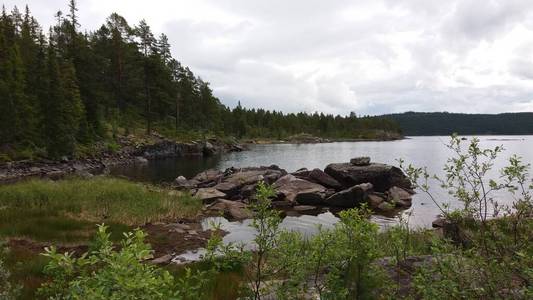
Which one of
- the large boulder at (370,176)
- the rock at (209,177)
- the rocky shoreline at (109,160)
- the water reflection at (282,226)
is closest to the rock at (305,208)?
the water reflection at (282,226)

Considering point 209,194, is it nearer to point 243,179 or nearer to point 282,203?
point 243,179

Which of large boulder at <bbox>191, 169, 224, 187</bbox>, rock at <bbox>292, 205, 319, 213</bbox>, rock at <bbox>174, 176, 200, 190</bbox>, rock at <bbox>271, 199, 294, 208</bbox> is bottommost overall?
rock at <bbox>292, 205, 319, 213</bbox>

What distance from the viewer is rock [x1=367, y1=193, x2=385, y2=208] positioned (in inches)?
1138

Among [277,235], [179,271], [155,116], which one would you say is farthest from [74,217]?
[155,116]

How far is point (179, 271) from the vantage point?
11.3 m

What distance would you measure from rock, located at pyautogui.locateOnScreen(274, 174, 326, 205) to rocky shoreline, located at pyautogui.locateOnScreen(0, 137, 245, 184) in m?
17.0

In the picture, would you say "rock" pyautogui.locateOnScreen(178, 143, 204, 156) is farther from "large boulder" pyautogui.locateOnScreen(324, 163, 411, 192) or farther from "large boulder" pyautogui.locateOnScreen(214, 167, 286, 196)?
"large boulder" pyautogui.locateOnScreen(324, 163, 411, 192)

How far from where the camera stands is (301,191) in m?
31.1

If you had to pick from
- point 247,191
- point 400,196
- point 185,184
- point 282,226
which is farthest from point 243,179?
point 282,226

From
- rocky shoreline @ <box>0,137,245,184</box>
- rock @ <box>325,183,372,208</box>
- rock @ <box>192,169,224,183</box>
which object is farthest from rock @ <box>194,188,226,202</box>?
rocky shoreline @ <box>0,137,245,184</box>

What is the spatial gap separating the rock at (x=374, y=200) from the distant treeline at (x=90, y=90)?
39043mm

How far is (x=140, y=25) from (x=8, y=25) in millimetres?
22788

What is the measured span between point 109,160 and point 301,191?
36.9 meters

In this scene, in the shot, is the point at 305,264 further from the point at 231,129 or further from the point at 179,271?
the point at 231,129
